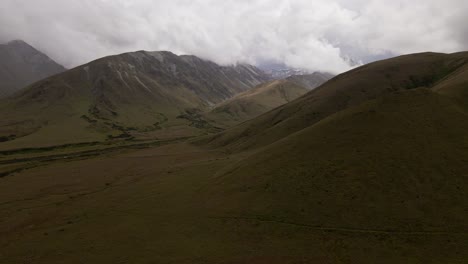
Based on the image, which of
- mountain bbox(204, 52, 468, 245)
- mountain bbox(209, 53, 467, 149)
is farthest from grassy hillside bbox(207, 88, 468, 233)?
mountain bbox(209, 53, 467, 149)

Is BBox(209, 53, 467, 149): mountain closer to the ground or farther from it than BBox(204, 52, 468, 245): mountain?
farther from it

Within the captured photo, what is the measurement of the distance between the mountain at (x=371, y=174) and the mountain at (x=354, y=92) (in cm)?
4130

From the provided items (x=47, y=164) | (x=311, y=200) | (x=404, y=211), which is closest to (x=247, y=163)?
(x=311, y=200)

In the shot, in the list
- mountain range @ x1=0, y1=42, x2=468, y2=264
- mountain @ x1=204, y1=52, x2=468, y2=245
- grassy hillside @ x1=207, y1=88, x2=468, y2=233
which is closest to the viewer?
mountain range @ x1=0, y1=42, x2=468, y2=264

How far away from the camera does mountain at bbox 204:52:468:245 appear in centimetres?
5025

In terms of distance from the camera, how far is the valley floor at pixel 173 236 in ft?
146

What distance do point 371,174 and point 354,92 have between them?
88024mm

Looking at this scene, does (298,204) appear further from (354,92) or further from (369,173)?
(354,92)

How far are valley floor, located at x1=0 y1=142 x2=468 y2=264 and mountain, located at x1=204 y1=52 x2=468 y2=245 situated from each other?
1810 mm

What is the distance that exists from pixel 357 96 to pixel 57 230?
118m

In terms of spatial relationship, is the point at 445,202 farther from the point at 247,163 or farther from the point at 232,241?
the point at 247,163

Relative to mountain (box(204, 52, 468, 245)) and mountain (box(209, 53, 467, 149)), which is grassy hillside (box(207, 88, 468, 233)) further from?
mountain (box(209, 53, 467, 149))

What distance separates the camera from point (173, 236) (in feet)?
172

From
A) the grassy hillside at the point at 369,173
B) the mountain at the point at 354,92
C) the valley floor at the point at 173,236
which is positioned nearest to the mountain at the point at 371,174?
the grassy hillside at the point at 369,173
